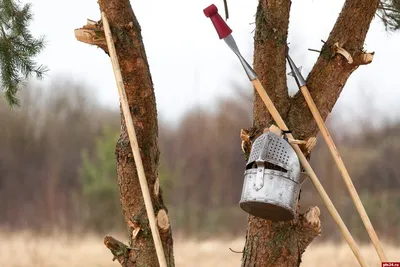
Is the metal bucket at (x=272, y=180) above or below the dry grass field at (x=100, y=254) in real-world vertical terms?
below

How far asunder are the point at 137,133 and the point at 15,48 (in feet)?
3.30

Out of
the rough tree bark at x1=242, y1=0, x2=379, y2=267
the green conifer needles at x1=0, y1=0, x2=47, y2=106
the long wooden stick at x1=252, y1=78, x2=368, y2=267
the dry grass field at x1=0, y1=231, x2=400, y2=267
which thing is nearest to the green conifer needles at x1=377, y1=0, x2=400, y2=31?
the rough tree bark at x1=242, y1=0, x2=379, y2=267

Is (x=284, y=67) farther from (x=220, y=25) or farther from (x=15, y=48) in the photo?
(x=15, y=48)

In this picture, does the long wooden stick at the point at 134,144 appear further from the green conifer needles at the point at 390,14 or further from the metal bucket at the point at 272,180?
the green conifer needles at the point at 390,14

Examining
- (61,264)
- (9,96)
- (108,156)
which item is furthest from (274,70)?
(108,156)

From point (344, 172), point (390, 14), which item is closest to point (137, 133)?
point (344, 172)

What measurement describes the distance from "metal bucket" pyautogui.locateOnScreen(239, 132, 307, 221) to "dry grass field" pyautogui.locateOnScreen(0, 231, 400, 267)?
3.84 metres

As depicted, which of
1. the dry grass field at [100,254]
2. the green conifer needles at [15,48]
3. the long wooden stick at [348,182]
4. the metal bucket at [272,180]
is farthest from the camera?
the dry grass field at [100,254]

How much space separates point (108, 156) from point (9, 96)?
3788 millimetres

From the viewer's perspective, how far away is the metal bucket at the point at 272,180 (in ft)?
6.50

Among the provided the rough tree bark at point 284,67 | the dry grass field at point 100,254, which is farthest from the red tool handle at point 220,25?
the dry grass field at point 100,254

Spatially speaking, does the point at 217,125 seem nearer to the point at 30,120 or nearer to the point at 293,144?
the point at 30,120

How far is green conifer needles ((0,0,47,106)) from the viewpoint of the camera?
9.68 feet

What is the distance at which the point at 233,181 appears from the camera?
8398mm
